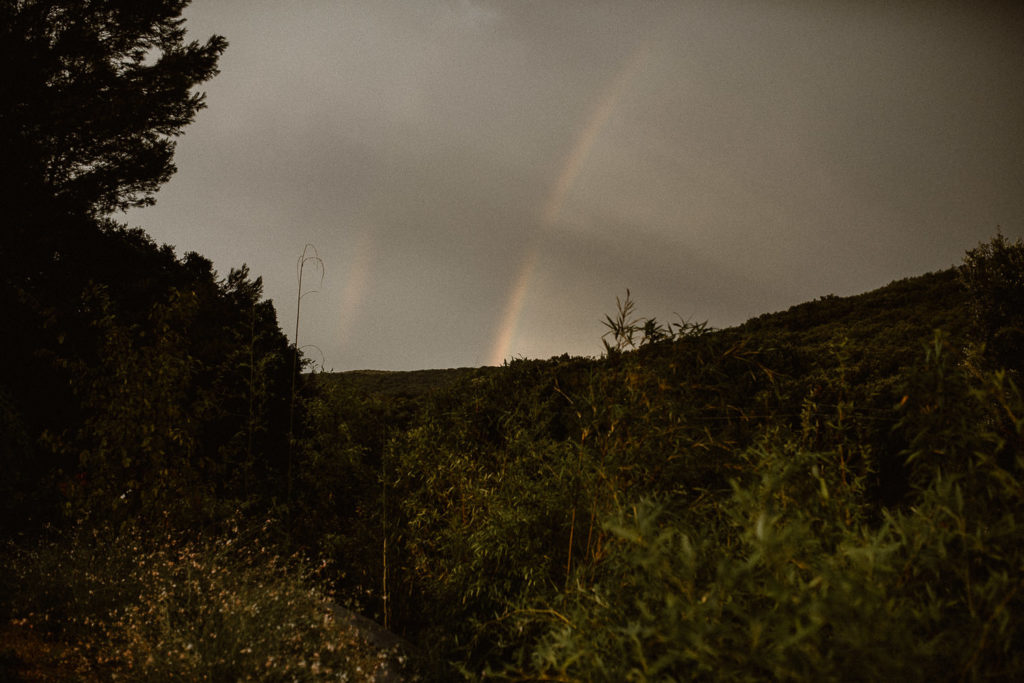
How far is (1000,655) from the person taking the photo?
56.2 inches

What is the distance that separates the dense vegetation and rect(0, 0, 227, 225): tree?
0.04 m

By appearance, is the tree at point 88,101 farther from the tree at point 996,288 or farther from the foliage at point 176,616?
the tree at point 996,288

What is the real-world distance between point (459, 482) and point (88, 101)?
776cm

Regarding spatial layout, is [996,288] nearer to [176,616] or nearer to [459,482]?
[459,482]

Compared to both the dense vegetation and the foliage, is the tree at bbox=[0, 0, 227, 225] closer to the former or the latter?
the dense vegetation

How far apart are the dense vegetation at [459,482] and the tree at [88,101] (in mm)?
38

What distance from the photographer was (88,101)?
806cm

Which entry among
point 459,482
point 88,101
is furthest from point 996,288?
point 88,101

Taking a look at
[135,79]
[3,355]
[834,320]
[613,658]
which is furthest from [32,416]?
[834,320]

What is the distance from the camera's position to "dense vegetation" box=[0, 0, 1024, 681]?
154cm

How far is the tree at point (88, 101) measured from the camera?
7.77 metres

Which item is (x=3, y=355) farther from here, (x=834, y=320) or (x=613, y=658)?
(x=834, y=320)

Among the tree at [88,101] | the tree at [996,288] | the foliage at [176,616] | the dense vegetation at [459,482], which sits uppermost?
the tree at [88,101]

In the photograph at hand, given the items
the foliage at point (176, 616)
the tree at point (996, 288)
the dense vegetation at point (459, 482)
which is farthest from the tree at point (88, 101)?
the tree at point (996, 288)
